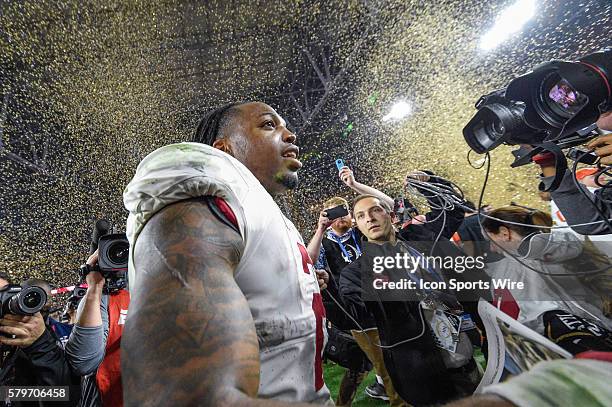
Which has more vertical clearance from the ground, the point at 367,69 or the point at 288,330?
the point at 367,69

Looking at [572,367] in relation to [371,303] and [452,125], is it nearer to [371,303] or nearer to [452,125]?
[371,303]

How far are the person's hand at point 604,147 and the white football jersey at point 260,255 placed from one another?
120cm

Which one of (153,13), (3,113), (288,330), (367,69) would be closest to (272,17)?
(153,13)

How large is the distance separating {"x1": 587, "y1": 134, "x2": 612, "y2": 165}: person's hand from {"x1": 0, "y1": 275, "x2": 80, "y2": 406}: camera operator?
2419 millimetres

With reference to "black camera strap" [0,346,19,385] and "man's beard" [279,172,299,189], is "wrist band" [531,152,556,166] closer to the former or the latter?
"man's beard" [279,172,299,189]

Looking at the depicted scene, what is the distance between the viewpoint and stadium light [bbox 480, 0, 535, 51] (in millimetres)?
5629

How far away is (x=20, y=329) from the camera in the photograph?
168 cm

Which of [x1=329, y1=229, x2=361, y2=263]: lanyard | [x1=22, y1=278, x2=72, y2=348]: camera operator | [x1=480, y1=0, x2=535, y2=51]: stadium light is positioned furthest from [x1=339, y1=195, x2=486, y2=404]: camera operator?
[x1=480, y1=0, x2=535, y2=51]: stadium light

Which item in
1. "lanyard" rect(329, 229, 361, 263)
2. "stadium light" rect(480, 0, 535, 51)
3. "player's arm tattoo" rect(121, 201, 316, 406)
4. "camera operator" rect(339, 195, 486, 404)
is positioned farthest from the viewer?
"stadium light" rect(480, 0, 535, 51)

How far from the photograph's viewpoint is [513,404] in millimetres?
350

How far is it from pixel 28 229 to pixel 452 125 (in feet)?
39.7

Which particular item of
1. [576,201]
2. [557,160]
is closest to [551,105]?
[557,160]

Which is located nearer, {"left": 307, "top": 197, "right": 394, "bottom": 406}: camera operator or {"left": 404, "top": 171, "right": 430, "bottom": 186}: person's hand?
{"left": 404, "top": 171, "right": 430, "bottom": 186}: person's hand

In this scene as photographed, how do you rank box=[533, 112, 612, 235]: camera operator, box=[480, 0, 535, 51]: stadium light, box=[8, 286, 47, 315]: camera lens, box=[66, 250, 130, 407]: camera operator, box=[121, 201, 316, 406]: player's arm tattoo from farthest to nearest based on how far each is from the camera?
box=[480, 0, 535, 51]: stadium light, box=[66, 250, 130, 407]: camera operator, box=[8, 286, 47, 315]: camera lens, box=[533, 112, 612, 235]: camera operator, box=[121, 201, 316, 406]: player's arm tattoo
